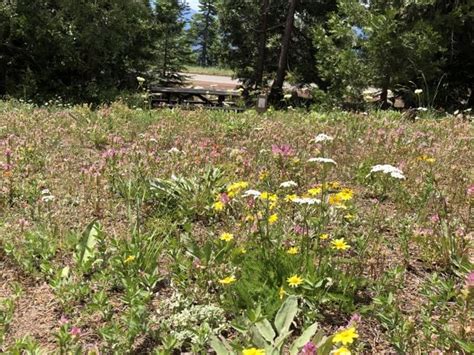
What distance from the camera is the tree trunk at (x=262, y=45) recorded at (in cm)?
2103

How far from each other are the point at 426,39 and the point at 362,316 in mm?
11890

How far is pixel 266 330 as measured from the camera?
2330 mm

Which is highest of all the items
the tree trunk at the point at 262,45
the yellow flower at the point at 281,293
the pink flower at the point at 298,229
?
the tree trunk at the point at 262,45

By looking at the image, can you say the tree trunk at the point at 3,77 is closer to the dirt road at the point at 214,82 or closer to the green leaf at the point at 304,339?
the dirt road at the point at 214,82

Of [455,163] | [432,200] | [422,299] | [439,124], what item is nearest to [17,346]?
[422,299]

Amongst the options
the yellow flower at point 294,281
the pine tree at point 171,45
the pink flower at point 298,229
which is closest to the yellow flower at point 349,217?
the pink flower at point 298,229

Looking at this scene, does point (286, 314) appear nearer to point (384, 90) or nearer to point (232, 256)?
point (232, 256)

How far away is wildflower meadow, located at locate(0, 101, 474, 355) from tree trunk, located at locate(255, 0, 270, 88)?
16.9 meters

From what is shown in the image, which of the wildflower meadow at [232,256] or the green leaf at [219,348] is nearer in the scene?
the green leaf at [219,348]

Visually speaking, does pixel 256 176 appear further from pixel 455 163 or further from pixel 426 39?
pixel 426 39

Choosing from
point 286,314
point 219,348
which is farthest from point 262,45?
point 219,348

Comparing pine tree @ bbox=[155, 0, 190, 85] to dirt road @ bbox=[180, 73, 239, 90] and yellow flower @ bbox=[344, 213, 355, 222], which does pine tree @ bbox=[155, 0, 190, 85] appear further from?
yellow flower @ bbox=[344, 213, 355, 222]

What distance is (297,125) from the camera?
7.28 m

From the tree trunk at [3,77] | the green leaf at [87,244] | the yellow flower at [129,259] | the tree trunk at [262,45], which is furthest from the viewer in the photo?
the tree trunk at [262,45]
